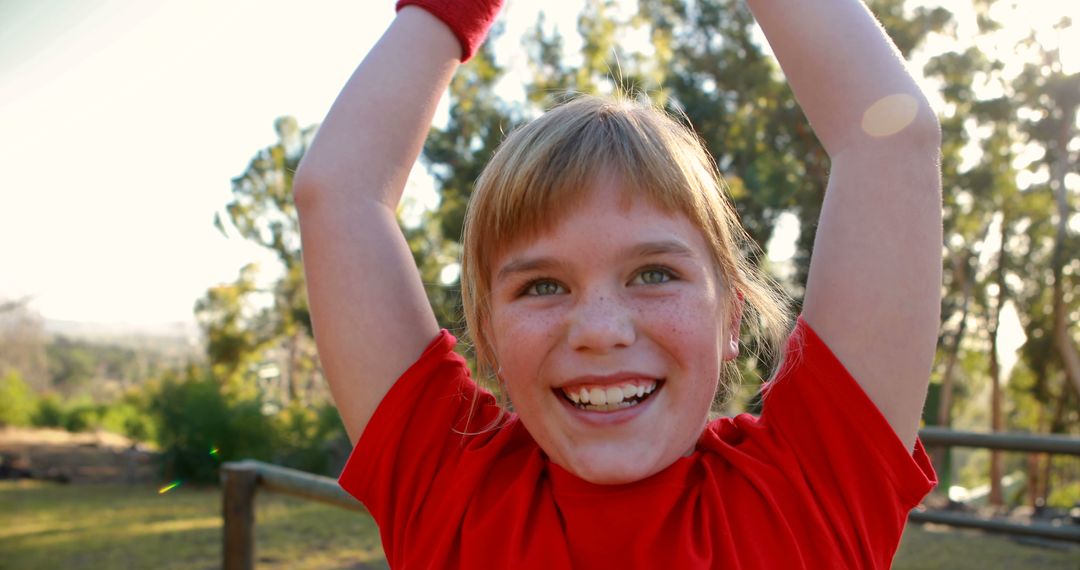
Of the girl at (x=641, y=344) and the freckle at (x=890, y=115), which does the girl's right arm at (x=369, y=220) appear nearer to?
the girl at (x=641, y=344)

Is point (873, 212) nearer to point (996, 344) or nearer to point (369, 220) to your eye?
point (369, 220)

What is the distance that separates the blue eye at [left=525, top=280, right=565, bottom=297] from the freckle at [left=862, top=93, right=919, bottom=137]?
47cm

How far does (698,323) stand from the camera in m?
1.07

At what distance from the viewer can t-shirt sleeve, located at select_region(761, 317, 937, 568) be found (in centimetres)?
108

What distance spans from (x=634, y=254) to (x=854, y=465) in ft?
1.28

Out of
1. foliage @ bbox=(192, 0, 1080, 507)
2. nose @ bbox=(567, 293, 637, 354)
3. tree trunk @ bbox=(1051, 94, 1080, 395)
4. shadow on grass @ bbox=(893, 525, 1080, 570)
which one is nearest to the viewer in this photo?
nose @ bbox=(567, 293, 637, 354)

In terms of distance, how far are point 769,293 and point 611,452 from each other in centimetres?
47

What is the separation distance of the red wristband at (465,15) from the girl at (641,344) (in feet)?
0.78

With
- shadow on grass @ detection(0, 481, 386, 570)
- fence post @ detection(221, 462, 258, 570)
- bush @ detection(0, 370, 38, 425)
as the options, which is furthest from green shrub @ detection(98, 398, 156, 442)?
fence post @ detection(221, 462, 258, 570)

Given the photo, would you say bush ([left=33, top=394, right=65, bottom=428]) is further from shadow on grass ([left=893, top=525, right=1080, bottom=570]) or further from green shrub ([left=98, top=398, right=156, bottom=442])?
shadow on grass ([left=893, top=525, right=1080, bottom=570])

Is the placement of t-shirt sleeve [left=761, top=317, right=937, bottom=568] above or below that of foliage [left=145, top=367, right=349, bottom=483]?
below

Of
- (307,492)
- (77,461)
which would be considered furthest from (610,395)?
(77,461)

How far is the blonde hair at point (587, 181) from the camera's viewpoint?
110 cm

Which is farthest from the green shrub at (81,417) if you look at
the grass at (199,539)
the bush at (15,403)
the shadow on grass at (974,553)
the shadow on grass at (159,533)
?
the shadow on grass at (974,553)
